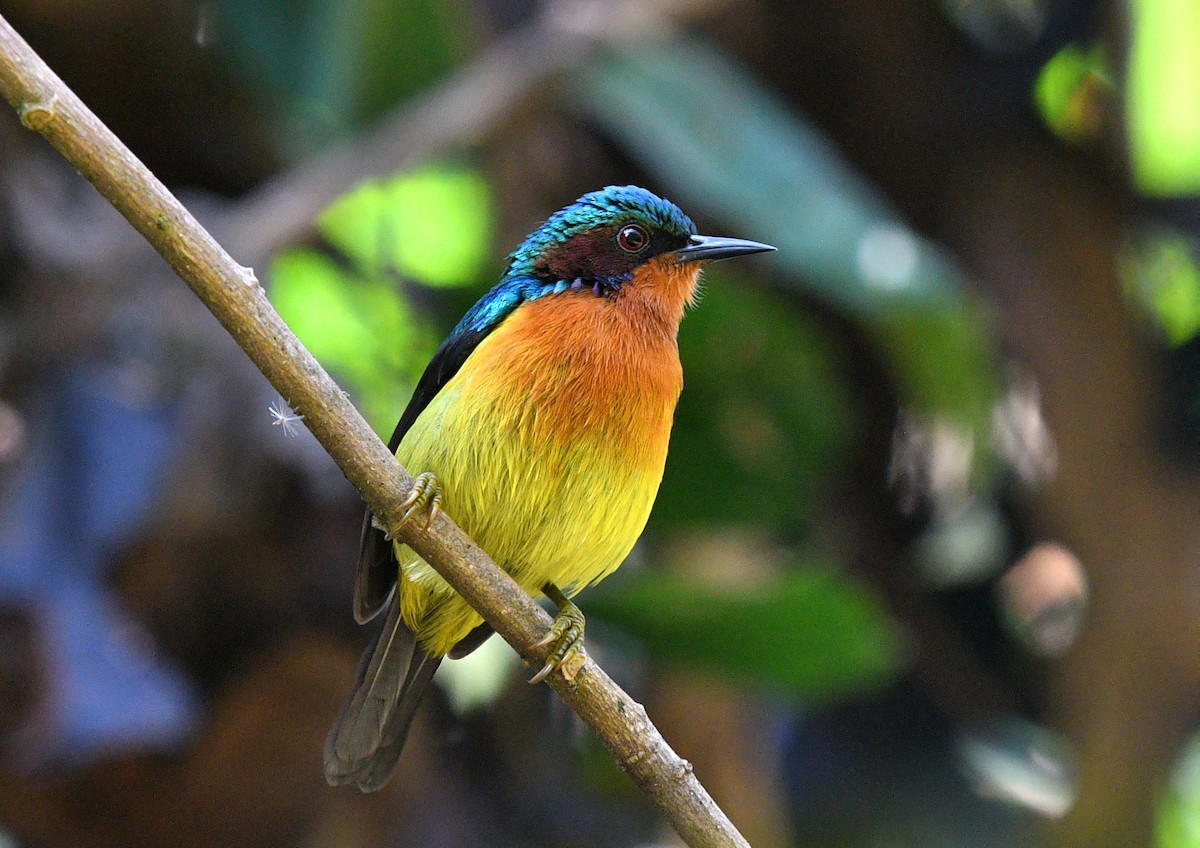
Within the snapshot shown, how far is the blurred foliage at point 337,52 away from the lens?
526cm

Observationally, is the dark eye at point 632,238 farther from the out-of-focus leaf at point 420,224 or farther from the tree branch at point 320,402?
the out-of-focus leaf at point 420,224

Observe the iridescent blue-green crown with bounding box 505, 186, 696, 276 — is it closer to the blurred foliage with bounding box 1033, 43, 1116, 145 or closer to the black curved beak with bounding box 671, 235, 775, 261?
the black curved beak with bounding box 671, 235, 775, 261

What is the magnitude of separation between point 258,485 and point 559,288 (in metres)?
1.67

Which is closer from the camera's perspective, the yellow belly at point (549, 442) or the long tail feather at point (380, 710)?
the yellow belly at point (549, 442)

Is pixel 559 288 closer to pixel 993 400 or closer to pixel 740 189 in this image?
pixel 740 189

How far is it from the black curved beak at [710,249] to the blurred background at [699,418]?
3.65 ft

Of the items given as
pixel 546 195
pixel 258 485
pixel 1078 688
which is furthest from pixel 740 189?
pixel 1078 688

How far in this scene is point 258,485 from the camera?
4527 mm

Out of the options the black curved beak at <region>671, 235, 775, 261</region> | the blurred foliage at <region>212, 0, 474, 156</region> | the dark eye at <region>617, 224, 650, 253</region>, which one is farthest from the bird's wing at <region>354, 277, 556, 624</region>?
the blurred foliage at <region>212, 0, 474, 156</region>

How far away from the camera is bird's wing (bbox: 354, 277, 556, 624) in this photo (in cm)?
332

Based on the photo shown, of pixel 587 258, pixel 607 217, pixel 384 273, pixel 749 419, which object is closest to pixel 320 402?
pixel 587 258

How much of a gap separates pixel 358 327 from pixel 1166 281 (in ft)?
11.3

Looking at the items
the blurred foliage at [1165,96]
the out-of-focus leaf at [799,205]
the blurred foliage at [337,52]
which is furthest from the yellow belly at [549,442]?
the blurred foliage at [1165,96]

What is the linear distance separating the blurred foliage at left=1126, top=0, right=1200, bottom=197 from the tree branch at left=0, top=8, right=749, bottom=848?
13.0 feet
